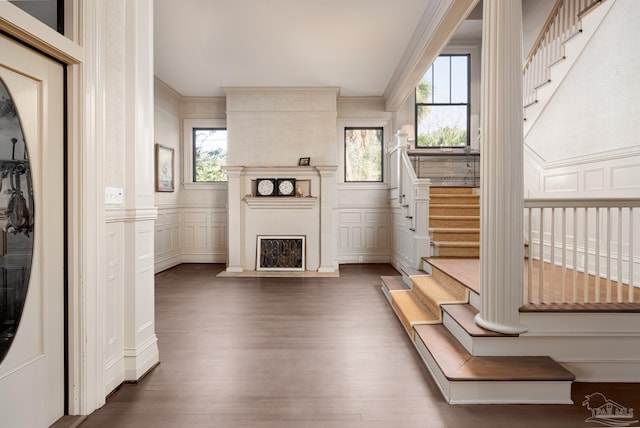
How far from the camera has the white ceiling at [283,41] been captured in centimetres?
384

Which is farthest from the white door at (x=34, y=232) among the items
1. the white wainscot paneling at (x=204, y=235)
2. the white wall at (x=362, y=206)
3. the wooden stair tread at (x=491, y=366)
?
the white wall at (x=362, y=206)

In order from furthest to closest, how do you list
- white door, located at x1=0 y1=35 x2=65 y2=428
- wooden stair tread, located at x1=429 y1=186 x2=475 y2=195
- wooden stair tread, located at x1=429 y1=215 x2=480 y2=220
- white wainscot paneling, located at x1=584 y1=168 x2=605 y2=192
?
wooden stair tread, located at x1=429 y1=186 x2=475 y2=195, wooden stair tread, located at x1=429 y1=215 x2=480 y2=220, white wainscot paneling, located at x1=584 y1=168 x2=605 y2=192, white door, located at x1=0 y1=35 x2=65 y2=428

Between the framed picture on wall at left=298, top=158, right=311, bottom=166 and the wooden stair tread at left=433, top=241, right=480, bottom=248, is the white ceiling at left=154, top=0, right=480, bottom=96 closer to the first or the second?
the framed picture on wall at left=298, top=158, right=311, bottom=166

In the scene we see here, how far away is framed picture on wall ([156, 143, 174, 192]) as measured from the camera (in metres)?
6.05

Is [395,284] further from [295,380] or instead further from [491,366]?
[295,380]

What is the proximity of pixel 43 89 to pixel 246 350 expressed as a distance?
220 centimetres

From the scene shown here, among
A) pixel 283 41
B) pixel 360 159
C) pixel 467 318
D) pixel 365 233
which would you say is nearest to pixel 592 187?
pixel 467 318

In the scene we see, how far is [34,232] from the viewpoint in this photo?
1.78 m

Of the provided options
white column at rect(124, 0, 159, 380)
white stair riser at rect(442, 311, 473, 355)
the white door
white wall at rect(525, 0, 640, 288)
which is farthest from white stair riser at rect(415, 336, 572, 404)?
the white door

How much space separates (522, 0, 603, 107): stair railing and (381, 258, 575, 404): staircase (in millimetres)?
2749

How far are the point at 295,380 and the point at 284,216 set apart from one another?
397 cm

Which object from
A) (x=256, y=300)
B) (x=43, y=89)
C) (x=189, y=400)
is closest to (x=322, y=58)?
(x=256, y=300)

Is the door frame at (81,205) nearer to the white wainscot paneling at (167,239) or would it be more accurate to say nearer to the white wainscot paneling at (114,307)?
the white wainscot paneling at (114,307)

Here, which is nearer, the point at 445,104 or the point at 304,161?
the point at 304,161
